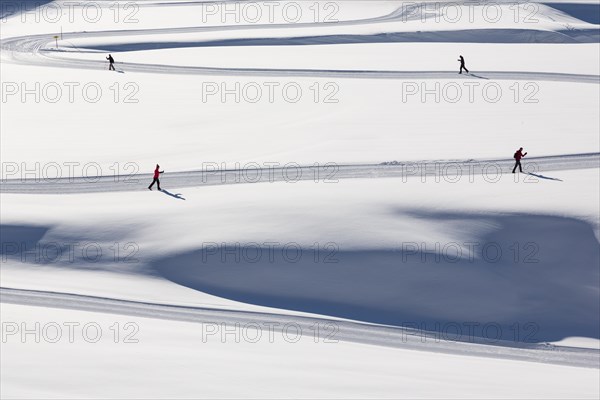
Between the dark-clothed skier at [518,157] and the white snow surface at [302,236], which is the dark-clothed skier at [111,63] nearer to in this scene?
the white snow surface at [302,236]

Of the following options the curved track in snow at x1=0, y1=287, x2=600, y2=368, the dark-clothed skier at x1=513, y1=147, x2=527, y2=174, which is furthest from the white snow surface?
the dark-clothed skier at x1=513, y1=147, x2=527, y2=174

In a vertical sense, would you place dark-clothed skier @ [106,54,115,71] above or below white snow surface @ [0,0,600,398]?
above

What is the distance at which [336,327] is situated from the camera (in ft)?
64.2

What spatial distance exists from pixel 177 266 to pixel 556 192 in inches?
463

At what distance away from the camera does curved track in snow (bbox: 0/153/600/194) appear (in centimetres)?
2464

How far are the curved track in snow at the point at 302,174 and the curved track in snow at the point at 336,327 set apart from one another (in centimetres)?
539

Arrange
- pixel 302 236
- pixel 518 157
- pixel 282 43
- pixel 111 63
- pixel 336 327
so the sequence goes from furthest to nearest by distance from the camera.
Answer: pixel 282 43 → pixel 111 63 → pixel 518 157 → pixel 302 236 → pixel 336 327

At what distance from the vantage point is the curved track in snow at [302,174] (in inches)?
970

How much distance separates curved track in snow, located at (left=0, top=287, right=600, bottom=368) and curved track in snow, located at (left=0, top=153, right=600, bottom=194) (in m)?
5.39

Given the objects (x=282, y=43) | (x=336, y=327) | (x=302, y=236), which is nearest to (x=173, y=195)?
(x=302, y=236)

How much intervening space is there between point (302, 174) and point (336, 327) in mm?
7011

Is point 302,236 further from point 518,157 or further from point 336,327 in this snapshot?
point 518,157

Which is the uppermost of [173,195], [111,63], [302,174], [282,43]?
[282,43]

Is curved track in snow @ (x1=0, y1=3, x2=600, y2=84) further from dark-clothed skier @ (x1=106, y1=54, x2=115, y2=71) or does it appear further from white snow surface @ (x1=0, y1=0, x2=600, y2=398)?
dark-clothed skier @ (x1=106, y1=54, x2=115, y2=71)
